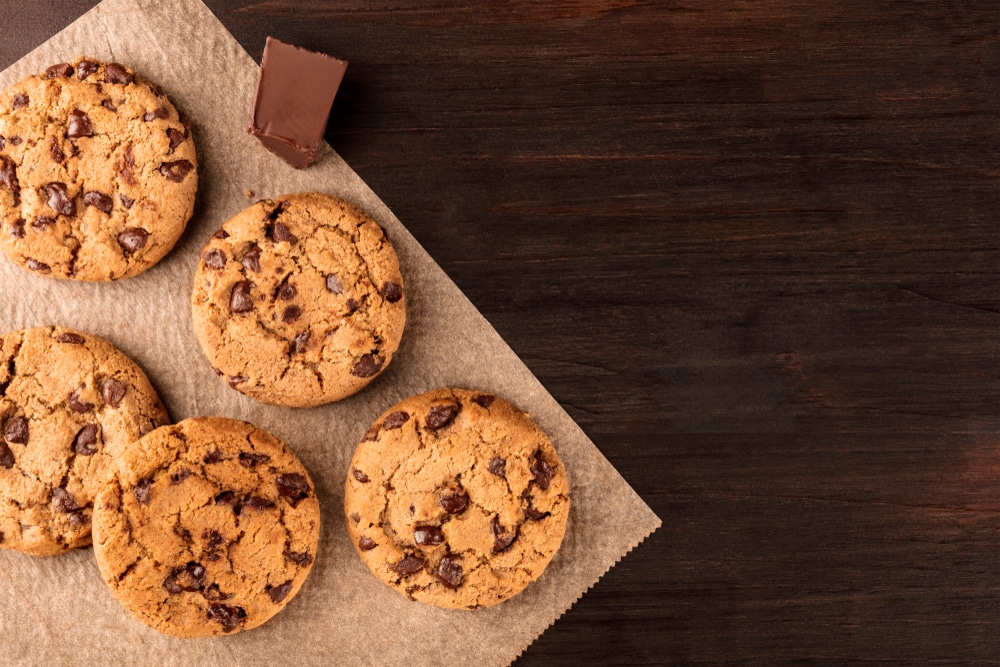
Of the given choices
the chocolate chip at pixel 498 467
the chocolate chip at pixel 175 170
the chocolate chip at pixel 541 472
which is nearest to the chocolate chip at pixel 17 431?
the chocolate chip at pixel 175 170

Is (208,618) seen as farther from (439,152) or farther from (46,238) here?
(439,152)

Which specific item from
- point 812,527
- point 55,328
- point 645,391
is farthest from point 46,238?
point 812,527

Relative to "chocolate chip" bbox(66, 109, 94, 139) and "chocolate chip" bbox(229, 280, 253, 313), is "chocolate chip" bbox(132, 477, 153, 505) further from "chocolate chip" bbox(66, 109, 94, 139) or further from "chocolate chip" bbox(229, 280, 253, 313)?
"chocolate chip" bbox(66, 109, 94, 139)

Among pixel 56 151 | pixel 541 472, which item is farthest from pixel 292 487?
pixel 56 151

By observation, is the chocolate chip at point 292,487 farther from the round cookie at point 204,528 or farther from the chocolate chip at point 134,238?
the chocolate chip at point 134,238

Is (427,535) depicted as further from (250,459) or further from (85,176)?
(85,176)

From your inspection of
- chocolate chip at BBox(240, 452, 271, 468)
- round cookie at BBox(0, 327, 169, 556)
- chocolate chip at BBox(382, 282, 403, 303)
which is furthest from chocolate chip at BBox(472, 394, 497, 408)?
round cookie at BBox(0, 327, 169, 556)

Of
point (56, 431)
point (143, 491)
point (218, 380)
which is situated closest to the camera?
point (143, 491)
